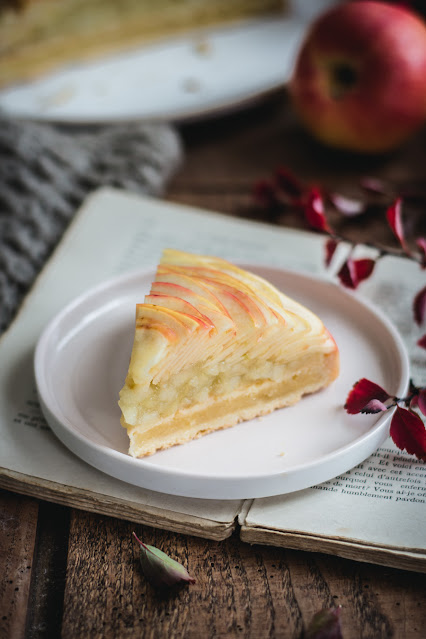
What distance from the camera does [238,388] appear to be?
1212mm

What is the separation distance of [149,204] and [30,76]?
3.20 ft

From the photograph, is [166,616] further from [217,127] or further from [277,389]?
[217,127]

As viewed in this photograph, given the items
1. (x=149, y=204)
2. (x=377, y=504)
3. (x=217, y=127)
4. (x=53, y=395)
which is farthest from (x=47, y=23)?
(x=377, y=504)

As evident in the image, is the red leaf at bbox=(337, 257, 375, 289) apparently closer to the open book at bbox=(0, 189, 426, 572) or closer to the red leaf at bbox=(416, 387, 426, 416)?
the open book at bbox=(0, 189, 426, 572)

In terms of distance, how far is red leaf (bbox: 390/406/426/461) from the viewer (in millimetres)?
1090

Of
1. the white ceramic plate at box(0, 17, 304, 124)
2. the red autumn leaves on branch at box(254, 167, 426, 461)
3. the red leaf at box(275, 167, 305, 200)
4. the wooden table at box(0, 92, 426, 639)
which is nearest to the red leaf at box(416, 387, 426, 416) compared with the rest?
the red autumn leaves on branch at box(254, 167, 426, 461)

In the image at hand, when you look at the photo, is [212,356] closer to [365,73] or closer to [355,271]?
[355,271]

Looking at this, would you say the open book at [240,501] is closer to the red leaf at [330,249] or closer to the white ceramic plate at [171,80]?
the red leaf at [330,249]

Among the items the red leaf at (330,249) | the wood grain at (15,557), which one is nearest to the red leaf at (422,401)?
the red leaf at (330,249)

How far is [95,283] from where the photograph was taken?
1504 mm

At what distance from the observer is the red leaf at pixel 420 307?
137cm

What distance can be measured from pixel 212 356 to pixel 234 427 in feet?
0.46

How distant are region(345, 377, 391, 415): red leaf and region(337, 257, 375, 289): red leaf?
11.4 inches

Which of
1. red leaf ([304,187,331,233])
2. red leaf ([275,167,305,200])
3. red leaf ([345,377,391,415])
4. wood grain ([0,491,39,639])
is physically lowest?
red leaf ([275,167,305,200])
